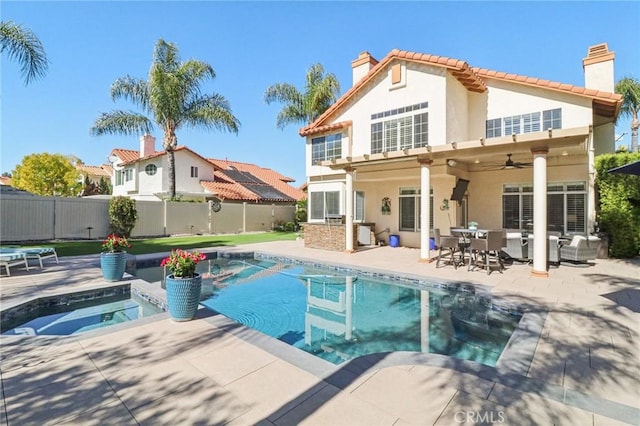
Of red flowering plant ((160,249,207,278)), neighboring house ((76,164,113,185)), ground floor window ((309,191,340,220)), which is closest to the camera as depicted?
red flowering plant ((160,249,207,278))

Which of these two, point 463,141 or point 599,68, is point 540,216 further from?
point 599,68

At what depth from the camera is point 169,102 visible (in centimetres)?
2380

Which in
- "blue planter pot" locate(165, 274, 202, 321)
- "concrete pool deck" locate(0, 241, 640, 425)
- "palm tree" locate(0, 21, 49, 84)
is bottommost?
"concrete pool deck" locate(0, 241, 640, 425)

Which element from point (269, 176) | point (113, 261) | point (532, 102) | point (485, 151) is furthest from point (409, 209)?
point (269, 176)

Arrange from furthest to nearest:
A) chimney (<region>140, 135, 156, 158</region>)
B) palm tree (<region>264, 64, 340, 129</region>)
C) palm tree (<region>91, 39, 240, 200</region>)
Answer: chimney (<region>140, 135, 156, 158</region>), palm tree (<region>264, 64, 340, 129</region>), palm tree (<region>91, 39, 240, 200</region>)

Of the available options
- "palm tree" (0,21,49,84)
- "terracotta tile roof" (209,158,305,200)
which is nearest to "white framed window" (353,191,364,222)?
"palm tree" (0,21,49,84)

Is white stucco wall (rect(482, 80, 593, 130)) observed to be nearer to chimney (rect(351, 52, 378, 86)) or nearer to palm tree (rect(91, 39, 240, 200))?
chimney (rect(351, 52, 378, 86))

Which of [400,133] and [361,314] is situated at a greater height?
[400,133]

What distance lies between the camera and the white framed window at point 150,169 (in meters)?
29.6

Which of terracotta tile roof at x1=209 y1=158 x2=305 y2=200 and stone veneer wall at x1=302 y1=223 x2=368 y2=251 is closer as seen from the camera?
stone veneer wall at x1=302 y1=223 x2=368 y2=251

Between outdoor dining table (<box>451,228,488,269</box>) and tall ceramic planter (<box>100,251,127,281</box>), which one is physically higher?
outdoor dining table (<box>451,228,488,269</box>)

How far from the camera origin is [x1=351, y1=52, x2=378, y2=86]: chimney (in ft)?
63.9

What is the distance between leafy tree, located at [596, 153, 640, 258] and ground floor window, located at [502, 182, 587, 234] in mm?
816

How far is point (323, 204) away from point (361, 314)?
1268 cm
